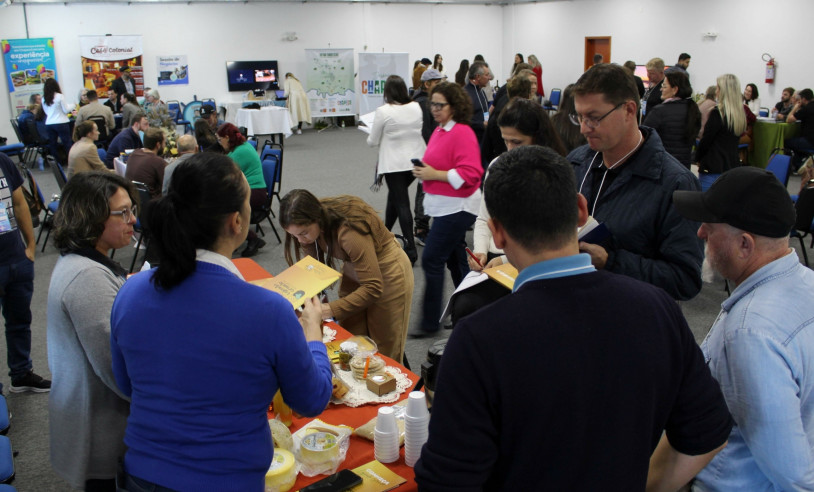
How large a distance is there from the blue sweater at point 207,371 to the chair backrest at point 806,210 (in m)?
4.56

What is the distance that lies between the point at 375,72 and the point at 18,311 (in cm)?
1275

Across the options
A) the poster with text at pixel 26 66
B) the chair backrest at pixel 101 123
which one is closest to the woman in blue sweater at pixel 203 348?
the chair backrest at pixel 101 123

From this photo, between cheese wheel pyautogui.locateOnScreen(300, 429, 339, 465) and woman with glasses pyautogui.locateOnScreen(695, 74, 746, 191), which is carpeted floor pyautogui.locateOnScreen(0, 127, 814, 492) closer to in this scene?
woman with glasses pyautogui.locateOnScreen(695, 74, 746, 191)

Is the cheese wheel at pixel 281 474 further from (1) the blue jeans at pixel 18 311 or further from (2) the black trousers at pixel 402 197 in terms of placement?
(2) the black trousers at pixel 402 197

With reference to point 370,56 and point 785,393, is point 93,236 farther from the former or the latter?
point 370,56

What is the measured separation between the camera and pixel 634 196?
196cm

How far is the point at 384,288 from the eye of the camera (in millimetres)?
2883

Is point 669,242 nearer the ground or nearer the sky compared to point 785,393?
nearer the sky

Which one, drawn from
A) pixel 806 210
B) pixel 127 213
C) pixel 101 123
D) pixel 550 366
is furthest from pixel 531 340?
pixel 101 123

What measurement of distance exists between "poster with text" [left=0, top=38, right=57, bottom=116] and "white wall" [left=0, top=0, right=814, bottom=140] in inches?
7.9

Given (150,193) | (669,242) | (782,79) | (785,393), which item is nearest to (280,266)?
(150,193)

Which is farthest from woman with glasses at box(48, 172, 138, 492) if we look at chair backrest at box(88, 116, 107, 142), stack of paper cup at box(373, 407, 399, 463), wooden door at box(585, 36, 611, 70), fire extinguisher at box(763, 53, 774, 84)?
wooden door at box(585, 36, 611, 70)

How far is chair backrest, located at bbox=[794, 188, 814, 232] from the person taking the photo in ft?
15.4

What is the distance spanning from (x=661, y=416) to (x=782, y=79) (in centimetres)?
1279
